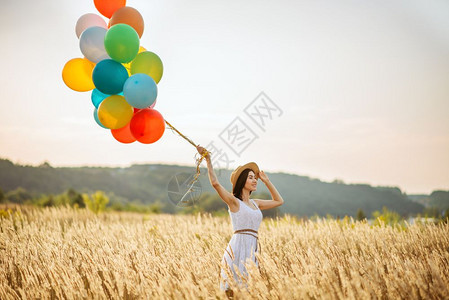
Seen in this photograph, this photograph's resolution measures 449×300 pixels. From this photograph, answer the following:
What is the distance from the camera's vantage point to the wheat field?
9.89ft

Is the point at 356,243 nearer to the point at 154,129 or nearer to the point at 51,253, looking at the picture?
the point at 154,129

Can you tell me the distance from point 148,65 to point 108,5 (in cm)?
118

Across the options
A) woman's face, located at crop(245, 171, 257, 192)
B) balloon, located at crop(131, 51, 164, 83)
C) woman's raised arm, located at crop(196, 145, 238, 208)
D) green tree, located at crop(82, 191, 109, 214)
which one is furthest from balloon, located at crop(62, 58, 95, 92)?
green tree, located at crop(82, 191, 109, 214)

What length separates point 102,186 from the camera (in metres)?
57.0

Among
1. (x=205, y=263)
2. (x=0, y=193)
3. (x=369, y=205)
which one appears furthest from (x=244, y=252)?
(x=369, y=205)

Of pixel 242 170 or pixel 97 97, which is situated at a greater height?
pixel 97 97

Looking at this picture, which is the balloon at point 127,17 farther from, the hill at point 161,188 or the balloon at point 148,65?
the hill at point 161,188

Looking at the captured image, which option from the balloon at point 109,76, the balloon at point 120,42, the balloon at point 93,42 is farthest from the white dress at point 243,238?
the balloon at point 93,42

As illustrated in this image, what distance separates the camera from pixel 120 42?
4.37m

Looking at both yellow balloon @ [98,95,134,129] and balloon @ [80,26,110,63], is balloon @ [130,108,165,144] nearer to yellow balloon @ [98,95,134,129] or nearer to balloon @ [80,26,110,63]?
yellow balloon @ [98,95,134,129]

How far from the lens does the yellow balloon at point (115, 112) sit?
4414 mm

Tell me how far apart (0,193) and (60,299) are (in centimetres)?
2837

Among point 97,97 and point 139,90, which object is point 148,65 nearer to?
point 139,90

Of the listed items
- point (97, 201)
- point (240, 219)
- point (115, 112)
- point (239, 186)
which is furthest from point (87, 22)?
point (97, 201)
